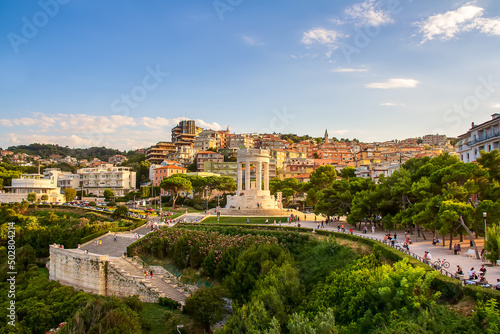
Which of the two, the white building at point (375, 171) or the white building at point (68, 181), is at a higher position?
the white building at point (375, 171)

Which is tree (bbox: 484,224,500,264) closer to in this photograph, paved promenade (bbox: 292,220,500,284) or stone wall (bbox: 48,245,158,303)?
paved promenade (bbox: 292,220,500,284)

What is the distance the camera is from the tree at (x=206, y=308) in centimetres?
1967

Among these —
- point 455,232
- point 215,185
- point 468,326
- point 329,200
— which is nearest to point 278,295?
point 468,326

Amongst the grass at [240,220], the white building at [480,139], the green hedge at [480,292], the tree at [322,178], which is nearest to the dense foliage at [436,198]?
the grass at [240,220]

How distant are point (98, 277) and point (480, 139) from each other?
133ft

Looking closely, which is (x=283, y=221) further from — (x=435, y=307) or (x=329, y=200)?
(x=435, y=307)

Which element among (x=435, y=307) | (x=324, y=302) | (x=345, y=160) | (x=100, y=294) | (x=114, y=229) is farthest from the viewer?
(x=345, y=160)

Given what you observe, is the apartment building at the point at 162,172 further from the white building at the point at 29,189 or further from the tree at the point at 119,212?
the tree at the point at 119,212

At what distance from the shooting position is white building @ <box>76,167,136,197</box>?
88250 mm

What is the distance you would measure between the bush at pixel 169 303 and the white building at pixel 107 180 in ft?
220

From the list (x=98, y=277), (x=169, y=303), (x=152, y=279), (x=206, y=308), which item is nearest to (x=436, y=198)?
(x=206, y=308)

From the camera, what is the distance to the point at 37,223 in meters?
47.3

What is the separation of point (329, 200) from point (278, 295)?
24436mm

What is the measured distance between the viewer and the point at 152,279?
26969mm
